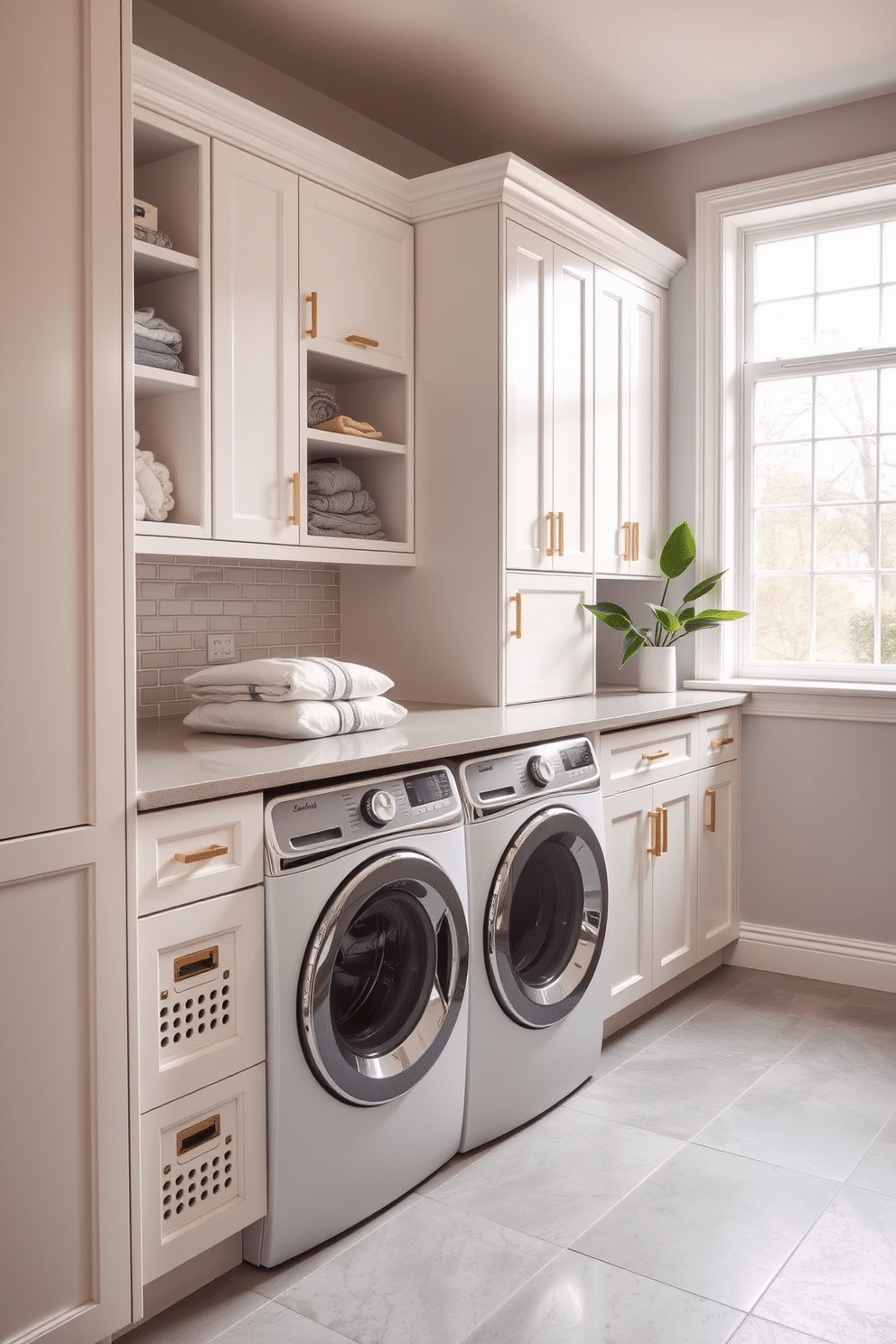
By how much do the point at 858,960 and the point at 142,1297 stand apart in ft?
8.20

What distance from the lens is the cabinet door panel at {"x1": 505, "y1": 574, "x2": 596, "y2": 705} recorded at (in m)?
3.11

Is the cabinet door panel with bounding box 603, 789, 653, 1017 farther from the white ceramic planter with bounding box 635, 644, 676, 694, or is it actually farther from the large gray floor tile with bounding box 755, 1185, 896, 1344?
the large gray floor tile with bounding box 755, 1185, 896, 1344

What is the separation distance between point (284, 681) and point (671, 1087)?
4.68 feet

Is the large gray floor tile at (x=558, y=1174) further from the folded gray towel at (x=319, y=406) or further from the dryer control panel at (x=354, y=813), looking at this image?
the folded gray towel at (x=319, y=406)

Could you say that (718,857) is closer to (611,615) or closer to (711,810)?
(711,810)

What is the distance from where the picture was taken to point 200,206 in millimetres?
2455

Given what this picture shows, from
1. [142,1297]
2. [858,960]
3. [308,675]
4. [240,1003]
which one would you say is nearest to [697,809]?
[858,960]

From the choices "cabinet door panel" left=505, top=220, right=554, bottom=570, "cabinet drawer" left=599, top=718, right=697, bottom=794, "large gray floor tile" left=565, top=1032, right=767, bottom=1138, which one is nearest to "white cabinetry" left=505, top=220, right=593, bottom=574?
"cabinet door panel" left=505, top=220, right=554, bottom=570

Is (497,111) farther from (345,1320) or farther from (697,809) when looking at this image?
(345,1320)

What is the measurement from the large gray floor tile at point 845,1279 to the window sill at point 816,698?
1.59m

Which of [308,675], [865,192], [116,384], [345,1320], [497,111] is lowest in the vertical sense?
[345,1320]

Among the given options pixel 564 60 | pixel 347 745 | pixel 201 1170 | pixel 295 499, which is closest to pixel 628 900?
pixel 347 745

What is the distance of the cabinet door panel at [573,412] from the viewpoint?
10.7ft

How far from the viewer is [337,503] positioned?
9.61ft
